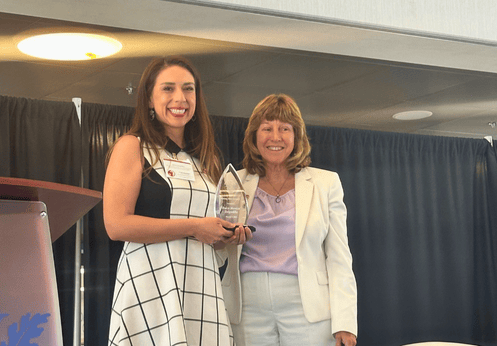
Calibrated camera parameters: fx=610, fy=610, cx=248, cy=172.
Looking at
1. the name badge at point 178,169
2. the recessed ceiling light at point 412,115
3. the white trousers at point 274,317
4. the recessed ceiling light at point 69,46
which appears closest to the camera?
the name badge at point 178,169

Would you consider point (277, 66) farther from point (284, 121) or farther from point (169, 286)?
point (169, 286)

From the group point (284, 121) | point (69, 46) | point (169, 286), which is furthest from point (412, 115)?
point (169, 286)

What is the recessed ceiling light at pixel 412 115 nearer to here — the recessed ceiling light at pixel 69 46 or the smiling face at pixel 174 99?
the recessed ceiling light at pixel 69 46

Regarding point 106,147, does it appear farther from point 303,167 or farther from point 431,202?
point 431,202

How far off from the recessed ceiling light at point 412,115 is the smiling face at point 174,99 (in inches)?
145

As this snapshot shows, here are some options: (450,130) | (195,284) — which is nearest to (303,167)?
(195,284)

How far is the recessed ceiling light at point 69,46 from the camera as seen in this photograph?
3.59 meters

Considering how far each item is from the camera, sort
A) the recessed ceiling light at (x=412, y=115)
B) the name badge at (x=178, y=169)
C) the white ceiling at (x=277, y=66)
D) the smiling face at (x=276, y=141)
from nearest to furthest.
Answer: the name badge at (x=178, y=169)
the smiling face at (x=276, y=141)
the white ceiling at (x=277, y=66)
the recessed ceiling light at (x=412, y=115)

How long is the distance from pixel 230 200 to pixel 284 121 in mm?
599

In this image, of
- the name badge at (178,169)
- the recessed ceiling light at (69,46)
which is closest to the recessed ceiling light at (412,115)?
the recessed ceiling light at (69,46)

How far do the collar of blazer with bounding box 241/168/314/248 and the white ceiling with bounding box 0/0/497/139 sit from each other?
0.77 m

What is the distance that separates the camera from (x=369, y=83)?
15.6ft

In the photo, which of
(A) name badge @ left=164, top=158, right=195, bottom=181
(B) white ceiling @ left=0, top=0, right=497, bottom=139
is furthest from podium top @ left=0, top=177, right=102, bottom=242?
(B) white ceiling @ left=0, top=0, right=497, bottom=139

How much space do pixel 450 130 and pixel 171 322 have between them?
488 centimetres
